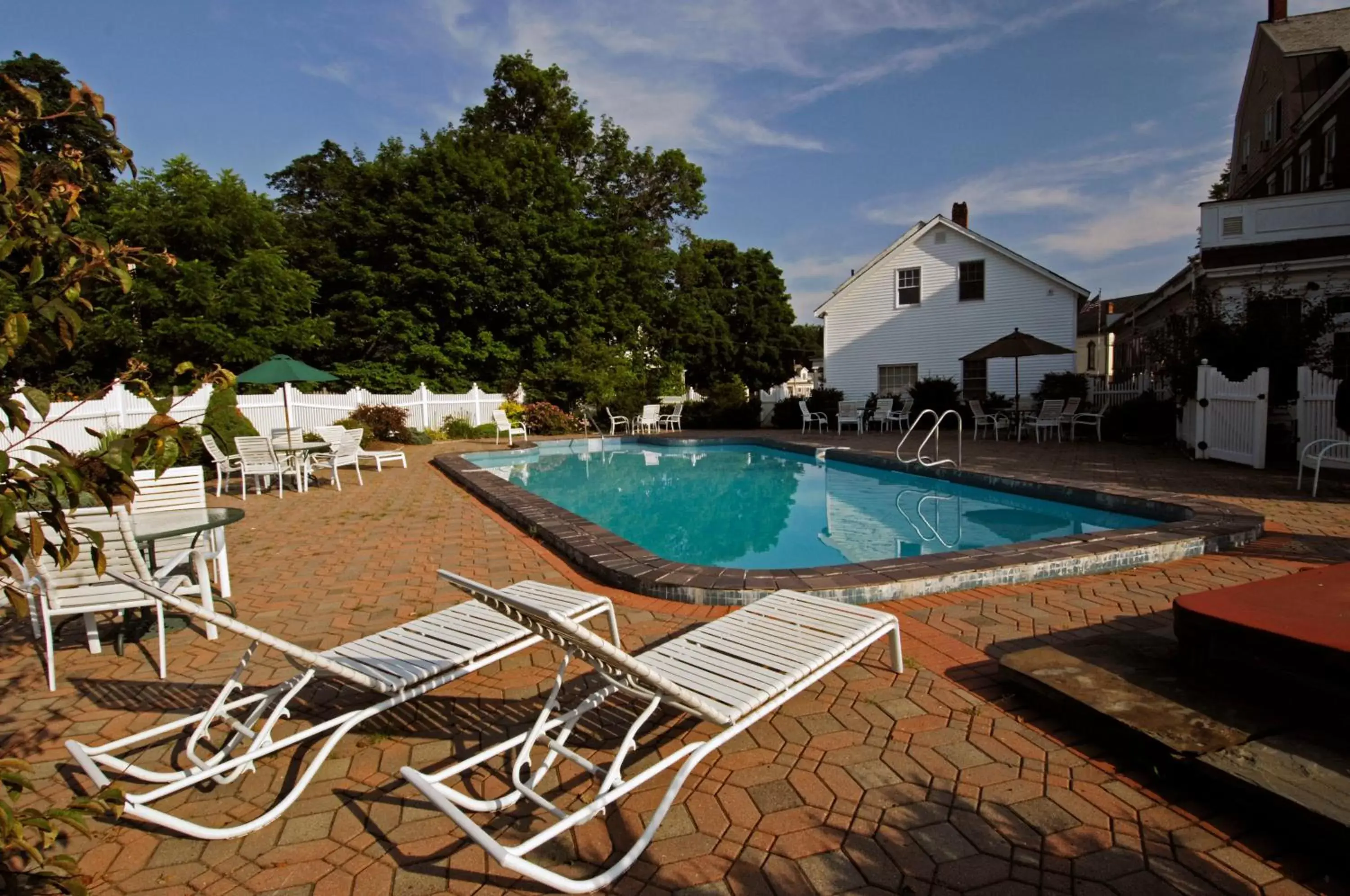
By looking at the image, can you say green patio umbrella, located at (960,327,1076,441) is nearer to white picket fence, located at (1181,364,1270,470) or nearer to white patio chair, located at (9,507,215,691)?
white picket fence, located at (1181,364,1270,470)

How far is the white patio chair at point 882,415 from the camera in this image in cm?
1889

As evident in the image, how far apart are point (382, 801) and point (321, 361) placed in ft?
80.9

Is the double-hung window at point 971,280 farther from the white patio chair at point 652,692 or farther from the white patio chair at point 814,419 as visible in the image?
the white patio chair at point 652,692

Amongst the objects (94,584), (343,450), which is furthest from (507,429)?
(94,584)

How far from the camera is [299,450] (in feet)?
32.6

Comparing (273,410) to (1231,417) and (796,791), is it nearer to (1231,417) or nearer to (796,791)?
(796,791)

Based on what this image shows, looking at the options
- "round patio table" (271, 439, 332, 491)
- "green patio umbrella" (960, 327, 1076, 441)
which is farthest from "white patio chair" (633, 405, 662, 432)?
"round patio table" (271, 439, 332, 491)

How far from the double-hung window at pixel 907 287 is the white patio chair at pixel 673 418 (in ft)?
24.4

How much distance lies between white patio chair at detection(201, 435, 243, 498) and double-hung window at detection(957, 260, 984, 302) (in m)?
18.7

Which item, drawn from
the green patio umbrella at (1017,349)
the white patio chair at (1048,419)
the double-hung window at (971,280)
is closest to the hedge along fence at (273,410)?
the green patio umbrella at (1017,349)

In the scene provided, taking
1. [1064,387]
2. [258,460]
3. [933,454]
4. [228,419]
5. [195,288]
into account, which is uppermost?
[195,288]

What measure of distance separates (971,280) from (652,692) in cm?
2065

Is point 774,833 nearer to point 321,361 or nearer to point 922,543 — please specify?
point 922,543

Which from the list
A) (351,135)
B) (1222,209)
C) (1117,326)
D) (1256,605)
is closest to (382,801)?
(1256,605)
